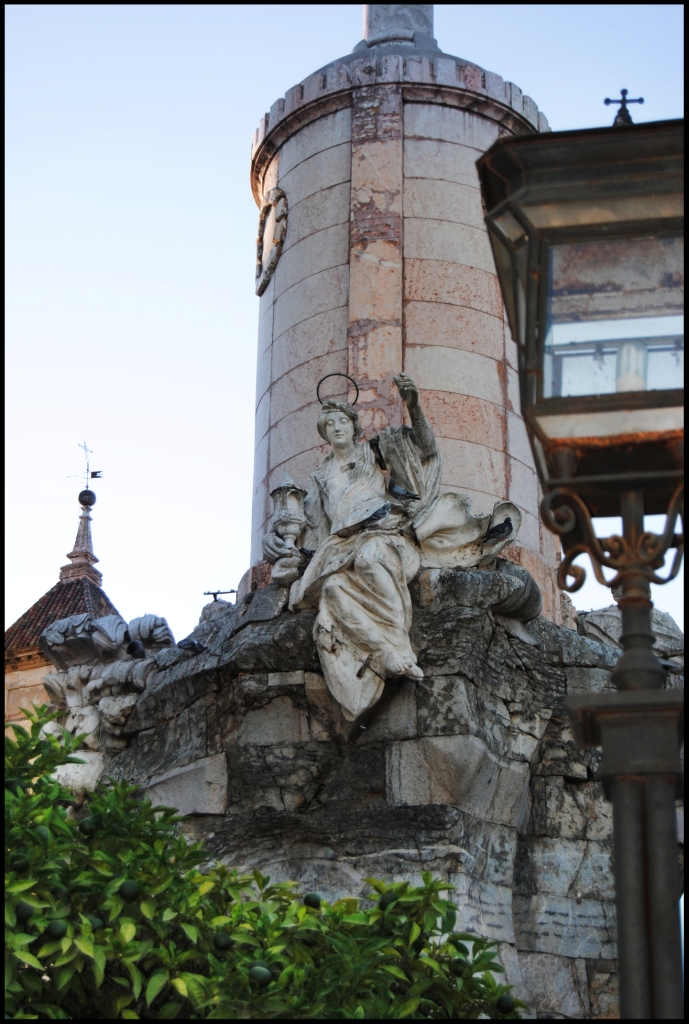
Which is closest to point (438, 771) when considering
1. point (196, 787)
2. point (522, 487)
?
point (196, 787)

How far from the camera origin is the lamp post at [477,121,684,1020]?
5.09 meters

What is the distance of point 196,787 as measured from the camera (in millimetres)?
11969

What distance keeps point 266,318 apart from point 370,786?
6563mm

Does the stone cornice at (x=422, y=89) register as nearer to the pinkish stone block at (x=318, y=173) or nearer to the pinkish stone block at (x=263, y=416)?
the pinkish stone block at (x=318, y=173)

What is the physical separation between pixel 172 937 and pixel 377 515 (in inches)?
165

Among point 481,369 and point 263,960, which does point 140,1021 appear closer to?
point 263,960

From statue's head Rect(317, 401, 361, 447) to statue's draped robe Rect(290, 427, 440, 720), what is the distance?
18 cm

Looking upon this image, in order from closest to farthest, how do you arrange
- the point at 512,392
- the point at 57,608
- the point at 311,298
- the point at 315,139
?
1. the point at 512,392
2. the point at 311,298
3. the point at 315,139
4. the point at 57,608

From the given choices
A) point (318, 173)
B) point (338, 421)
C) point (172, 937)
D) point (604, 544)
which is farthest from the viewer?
point (318, 173)

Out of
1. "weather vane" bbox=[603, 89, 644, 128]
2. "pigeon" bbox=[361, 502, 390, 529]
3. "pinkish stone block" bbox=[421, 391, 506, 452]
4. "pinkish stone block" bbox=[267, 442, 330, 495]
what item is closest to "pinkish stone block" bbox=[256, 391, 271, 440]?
"pinkish stone block" bbox=[267, 442, 330, 495]

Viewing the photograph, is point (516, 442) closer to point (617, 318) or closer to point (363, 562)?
point (363, 562)

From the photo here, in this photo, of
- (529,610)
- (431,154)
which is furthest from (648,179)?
(431,154)

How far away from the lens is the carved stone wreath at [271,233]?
16156 millimetres

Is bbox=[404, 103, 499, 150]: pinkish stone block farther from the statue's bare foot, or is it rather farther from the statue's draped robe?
the statue's bare foot
